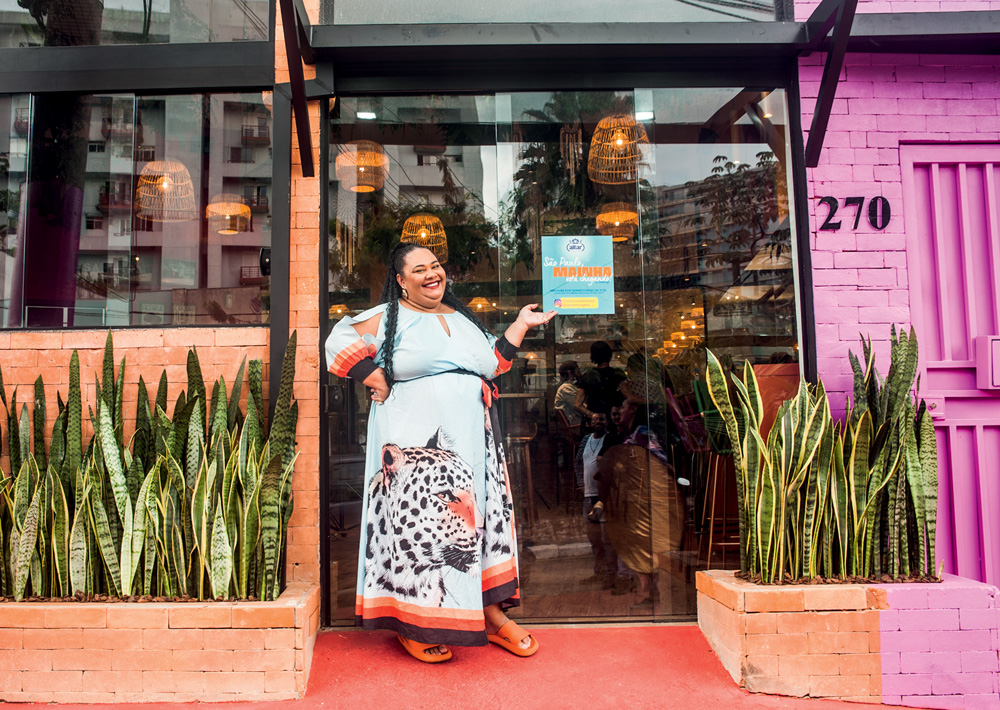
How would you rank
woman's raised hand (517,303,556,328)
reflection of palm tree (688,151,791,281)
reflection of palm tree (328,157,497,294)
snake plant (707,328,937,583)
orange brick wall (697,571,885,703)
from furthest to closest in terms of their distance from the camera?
reflection of palm tree (688,151,791,281) → reflection of palm tree (328,157,497,294) → woman's raised hand (517,303,556,328) → snake plant (707,328,937,583) → orange brick wall (697,571,885,703)

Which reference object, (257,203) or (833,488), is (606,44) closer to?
(257,203)

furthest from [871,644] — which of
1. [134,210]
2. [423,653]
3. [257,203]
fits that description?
[134,210]

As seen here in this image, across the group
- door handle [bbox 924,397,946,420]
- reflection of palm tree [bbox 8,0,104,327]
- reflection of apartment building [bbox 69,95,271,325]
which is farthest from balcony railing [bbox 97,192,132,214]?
door handle [bbox 924,397,946,420]

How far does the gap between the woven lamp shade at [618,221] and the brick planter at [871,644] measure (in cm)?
200

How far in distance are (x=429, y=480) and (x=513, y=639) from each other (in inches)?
35.0

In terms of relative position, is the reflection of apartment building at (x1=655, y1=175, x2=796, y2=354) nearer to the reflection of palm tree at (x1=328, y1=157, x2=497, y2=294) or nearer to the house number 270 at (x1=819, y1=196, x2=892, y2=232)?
the house number 270 at (x1=819, y1=196, x2=892, y2=232)

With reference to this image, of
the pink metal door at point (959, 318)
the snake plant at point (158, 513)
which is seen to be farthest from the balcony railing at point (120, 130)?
the pink metal door at point (959, 318)

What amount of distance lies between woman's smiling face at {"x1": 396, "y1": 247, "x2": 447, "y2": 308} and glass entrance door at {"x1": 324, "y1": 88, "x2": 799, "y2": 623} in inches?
18.9

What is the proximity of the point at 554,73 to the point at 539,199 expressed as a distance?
0.74 metres

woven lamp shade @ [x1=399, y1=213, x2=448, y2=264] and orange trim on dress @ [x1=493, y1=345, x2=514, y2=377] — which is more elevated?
woven lamp shade @ [x1=399, y1=213, x2=448, y2=264]

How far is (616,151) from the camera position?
3.85 meters

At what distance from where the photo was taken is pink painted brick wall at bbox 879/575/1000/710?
2891 millimetres

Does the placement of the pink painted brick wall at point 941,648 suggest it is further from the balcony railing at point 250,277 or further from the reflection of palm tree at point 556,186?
the balcony railing at point 250,277

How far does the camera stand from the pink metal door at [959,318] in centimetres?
361
